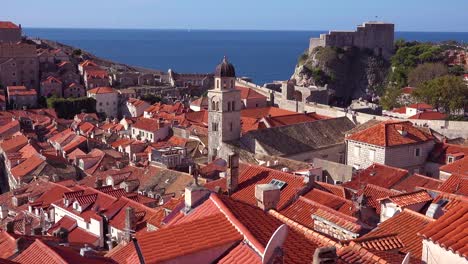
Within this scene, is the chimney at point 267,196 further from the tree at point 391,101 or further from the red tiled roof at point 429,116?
the tree at point 391,101

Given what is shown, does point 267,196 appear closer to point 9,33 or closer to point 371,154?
point 371,154

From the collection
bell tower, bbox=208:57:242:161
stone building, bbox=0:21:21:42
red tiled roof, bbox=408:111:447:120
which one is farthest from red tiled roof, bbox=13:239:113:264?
A: stone building, bbox=0:21:21:42

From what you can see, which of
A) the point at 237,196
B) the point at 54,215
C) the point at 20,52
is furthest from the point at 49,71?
the point at 237,196

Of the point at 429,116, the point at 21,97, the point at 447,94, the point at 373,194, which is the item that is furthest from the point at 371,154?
the point at 21,97

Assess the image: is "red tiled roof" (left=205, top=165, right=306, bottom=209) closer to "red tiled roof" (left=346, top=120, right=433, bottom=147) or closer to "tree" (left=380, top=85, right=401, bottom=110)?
"red tiled roof" (left=346, top=120, right=433, bottom=147)

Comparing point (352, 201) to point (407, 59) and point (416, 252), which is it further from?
point (407, 59)

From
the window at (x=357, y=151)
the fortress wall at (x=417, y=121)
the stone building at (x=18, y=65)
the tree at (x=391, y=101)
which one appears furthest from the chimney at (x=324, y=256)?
the stone building at (x=18, y=65)
